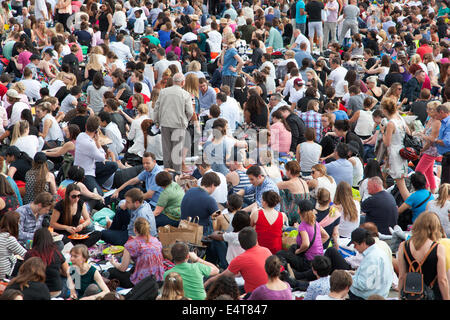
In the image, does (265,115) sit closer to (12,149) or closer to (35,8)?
(12,149)

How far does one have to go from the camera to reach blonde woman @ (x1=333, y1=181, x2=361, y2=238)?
8.12 m

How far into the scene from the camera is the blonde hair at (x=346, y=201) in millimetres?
8109

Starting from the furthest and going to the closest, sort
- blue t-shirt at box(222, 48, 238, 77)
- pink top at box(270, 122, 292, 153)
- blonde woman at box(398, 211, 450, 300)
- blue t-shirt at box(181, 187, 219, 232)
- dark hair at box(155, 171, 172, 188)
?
blue t-shirt at box(222, 48, 238, 77), pink top at box(270, 122, 292, 153), dark hair at box(155, 171, 172, 188), blue t-shirt at box(181, 187, 219, 232), blonde woman at box(398, 211, 450, 300)

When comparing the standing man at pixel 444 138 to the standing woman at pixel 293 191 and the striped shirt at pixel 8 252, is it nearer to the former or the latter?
the standing woman at pixel 293 191

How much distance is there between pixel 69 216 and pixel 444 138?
533cm

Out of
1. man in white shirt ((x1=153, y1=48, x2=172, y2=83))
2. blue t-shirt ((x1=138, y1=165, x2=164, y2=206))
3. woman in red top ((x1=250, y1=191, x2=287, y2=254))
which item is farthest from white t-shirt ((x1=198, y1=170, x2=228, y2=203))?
man in white shirt ((x1=153, y1=48, x2=172, y2=83))

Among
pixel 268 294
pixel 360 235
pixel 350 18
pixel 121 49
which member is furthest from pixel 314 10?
pixel 268 294

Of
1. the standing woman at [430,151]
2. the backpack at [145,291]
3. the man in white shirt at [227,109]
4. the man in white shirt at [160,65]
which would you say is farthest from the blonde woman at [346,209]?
the man in white shirt at [160,65]

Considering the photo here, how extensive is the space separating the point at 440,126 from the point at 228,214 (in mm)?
3755

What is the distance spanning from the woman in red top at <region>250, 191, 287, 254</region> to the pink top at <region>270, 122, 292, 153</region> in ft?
10.8

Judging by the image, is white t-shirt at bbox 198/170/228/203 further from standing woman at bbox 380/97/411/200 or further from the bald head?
standing woman at bbox 380/97/411/200

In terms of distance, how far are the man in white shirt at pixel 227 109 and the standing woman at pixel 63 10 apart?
988 cm

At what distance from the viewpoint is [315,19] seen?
19547mm

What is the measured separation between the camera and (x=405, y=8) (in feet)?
75.3
